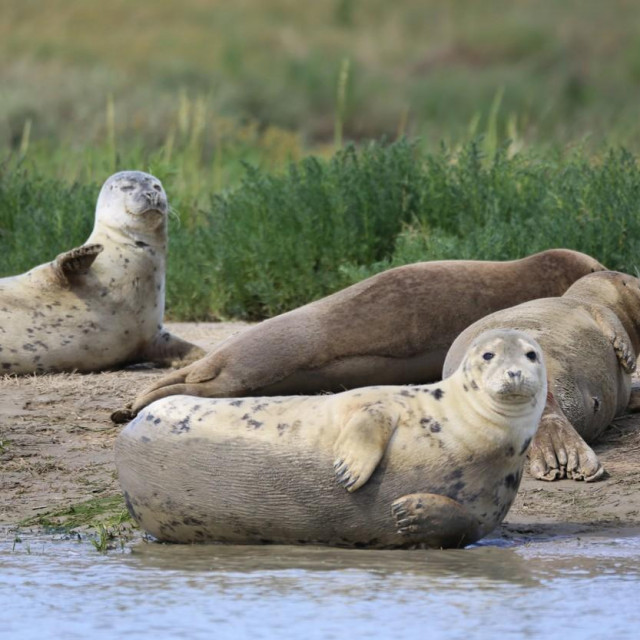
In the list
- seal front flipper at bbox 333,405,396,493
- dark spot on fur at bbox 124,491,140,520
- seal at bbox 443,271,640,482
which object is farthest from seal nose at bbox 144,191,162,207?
seal front flipper at bbox 333,405,396,493

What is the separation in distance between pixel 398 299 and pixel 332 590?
128 inches

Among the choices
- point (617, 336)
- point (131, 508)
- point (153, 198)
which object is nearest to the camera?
point (131, 508)

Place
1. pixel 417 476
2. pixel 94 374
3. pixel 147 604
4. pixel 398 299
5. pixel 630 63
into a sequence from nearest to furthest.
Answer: pixel 147 604 → pixel 417 476 → pixel 398 299 → pixel 94 374 → pixel 630 63

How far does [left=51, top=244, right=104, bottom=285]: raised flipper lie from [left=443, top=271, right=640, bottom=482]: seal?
228 centimetres

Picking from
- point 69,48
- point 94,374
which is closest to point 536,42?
point 69,48

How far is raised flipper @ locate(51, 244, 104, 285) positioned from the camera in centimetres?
791

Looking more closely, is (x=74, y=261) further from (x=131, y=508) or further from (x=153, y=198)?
(x=131, y=508)

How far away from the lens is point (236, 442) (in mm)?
4777

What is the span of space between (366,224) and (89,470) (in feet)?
13.3

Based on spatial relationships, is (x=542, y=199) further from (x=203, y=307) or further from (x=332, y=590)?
(x=332, y=590)

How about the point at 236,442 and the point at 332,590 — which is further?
the point at 236,442

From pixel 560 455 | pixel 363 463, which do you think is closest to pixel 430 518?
pixel 363 463

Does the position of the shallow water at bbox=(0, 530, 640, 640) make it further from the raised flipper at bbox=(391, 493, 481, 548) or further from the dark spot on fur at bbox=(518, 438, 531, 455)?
the dark spot on fur at bbox=(518, 438, 531, 455)

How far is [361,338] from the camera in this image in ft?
23.3
